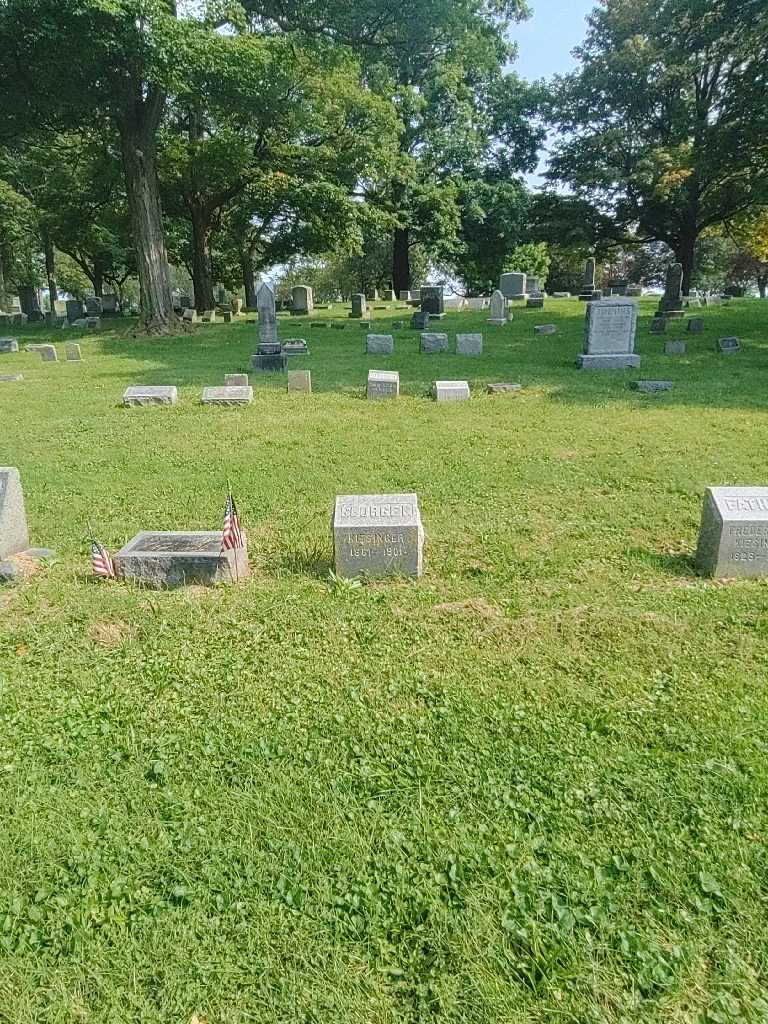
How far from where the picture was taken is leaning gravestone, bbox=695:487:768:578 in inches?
181

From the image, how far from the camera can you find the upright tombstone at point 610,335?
13781 millimetres

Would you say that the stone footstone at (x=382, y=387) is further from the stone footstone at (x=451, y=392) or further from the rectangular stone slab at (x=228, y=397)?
the rectangular stone slab at (x=228, y=397)

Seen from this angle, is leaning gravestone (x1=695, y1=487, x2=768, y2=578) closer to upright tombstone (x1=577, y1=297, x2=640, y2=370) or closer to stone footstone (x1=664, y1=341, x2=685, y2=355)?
upright tombstone (x1=577, y1=297, x2=640, y2=370)

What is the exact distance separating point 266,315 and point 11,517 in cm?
1165

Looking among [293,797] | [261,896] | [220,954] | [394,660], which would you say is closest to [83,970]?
[220,954]

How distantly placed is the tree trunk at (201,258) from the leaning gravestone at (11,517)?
82.9ft

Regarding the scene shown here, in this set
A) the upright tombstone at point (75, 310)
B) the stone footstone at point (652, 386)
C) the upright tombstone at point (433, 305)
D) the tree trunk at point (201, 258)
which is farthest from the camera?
the upright tombstone at point (75, 310)

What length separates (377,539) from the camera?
4.70 meters

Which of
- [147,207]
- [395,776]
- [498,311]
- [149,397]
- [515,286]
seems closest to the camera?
[395,776]

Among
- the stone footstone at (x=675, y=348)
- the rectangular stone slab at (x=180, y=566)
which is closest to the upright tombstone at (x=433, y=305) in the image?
the stone footstone at (x=675, y=348)

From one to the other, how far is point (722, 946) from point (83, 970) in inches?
87.5

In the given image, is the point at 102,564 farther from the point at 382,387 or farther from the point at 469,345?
the point at 469,345

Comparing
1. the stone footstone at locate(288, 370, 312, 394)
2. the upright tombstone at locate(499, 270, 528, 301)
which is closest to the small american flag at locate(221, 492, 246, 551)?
the stone footstone at locate(288, 370, 312, 394)

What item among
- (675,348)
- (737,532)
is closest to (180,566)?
(737,532)
